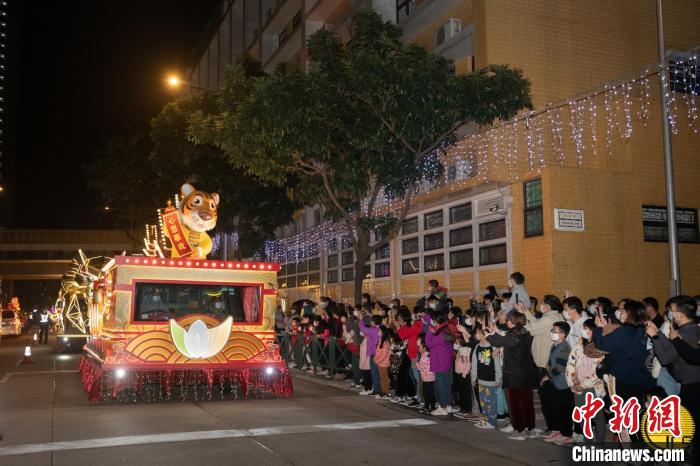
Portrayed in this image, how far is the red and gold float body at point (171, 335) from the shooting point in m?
11.8

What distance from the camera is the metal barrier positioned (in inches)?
610

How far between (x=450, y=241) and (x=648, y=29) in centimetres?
856

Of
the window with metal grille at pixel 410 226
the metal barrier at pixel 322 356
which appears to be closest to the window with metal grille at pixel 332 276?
the window with metal grille at pixel 410 226

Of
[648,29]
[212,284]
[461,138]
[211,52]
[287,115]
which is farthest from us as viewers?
[211,52]

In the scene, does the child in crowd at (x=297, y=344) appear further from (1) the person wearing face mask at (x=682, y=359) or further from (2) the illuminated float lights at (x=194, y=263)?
(1) the person wearing face mask at (x=682, y=359)

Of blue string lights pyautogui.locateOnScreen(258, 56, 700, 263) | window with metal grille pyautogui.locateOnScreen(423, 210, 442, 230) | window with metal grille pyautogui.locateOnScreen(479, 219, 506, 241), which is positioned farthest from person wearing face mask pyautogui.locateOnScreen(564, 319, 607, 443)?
window with metal grille pyautogui.locateOnScreen(423, 210, 442, 230)

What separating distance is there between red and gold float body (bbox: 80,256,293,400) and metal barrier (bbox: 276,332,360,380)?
2.55 meters

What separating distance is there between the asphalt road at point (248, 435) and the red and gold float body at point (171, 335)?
0.53m

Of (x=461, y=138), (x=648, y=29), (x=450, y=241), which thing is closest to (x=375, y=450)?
(x=461, y=138)

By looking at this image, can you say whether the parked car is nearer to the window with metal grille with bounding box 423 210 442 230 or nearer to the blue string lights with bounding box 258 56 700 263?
the window with metal grille with bounding box 423 210 442 230

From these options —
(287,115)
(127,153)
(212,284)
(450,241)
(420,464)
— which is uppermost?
(127,153)

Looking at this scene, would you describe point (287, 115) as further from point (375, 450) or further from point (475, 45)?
point (375, 450)

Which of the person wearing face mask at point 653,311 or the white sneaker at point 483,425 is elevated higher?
the person wearing face mask at point 653,311

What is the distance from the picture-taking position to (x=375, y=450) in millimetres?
8203
